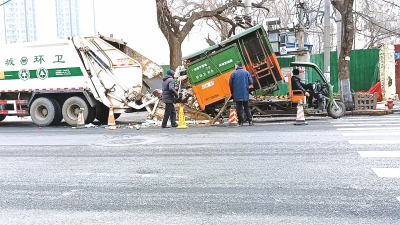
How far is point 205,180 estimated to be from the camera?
5895 mm

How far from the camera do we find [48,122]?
551 inches

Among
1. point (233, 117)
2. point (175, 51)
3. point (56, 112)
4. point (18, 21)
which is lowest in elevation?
point (233, 117)

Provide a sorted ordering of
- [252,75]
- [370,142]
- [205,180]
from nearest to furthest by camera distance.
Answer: [205,180]
[370,142]
[252,75]

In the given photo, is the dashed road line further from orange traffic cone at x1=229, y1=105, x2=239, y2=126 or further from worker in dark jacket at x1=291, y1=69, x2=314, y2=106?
worker in dark jacket at x1=291, y1=69, x2=314, y2=106

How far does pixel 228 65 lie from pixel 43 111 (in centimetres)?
666

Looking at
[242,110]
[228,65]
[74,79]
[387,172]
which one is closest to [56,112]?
[74,79]

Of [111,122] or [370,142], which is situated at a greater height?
[111,122]

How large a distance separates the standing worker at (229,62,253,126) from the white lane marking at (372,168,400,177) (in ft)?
19.8

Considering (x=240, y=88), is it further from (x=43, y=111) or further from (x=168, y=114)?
(x=43, y=111)

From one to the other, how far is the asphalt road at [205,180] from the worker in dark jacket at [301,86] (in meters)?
3.25

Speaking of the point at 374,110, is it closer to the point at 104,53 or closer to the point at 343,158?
the point at 343,158

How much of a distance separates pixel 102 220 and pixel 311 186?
105 inches

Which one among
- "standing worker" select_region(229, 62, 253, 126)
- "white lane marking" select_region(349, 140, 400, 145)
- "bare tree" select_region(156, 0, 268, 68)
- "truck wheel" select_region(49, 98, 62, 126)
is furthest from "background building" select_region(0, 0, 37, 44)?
"white lane marking" select_region(349, 140, 400, 145)

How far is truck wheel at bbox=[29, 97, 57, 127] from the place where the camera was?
1395cm
